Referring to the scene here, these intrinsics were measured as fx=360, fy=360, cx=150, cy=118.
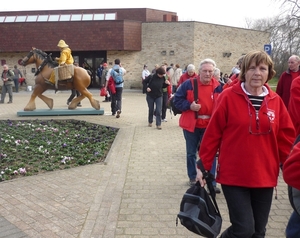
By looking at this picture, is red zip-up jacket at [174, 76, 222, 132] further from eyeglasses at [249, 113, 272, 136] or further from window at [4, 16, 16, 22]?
window at [4, 16, 16, 22]

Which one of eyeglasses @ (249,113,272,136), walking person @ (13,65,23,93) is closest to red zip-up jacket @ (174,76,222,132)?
eyeglasses @ (249,113,272,136)

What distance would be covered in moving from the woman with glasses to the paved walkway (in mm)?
1063

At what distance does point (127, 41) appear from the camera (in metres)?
26.1

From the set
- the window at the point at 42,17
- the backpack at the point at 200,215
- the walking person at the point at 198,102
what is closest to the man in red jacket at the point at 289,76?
the walking person at the point at 198,102

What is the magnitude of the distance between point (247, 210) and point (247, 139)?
602 mm

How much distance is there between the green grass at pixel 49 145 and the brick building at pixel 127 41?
50.8ft

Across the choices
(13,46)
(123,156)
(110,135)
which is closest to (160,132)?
(110,135)

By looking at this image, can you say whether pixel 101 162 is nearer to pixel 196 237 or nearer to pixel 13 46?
pixel 196 237

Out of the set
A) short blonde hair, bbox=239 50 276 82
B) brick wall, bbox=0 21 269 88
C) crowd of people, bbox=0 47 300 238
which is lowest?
crowd of people, bbox=0 47 300 238

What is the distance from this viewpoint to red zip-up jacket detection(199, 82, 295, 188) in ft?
10.0

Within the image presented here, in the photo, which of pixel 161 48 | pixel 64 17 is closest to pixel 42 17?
pixel 64 17

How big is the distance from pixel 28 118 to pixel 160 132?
5088mm

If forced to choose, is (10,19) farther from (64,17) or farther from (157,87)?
(157,87)

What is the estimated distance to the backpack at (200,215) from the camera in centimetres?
304
